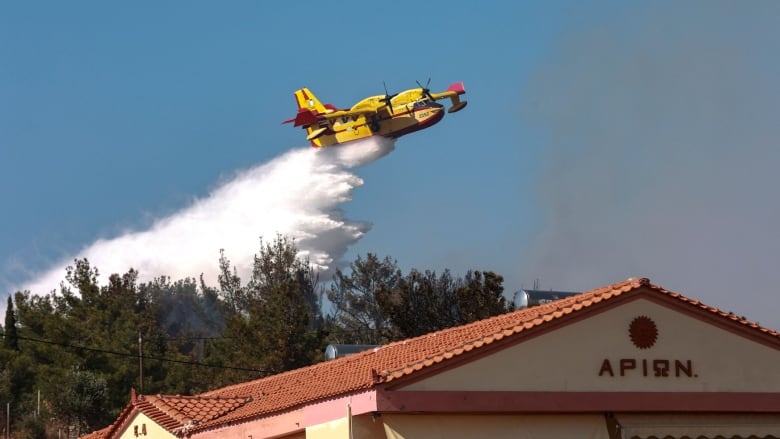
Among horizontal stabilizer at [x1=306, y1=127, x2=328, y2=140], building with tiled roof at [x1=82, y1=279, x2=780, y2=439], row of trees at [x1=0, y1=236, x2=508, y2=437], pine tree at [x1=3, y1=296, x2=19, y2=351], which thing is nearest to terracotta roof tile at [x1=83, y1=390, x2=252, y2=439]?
building with tiled roof at [x1=82, y1=279, x2=780, y2=439]

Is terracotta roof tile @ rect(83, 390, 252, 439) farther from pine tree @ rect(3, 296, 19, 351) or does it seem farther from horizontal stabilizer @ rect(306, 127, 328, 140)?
horizontal stabilizer @ rect(306, 127, 328, 140)

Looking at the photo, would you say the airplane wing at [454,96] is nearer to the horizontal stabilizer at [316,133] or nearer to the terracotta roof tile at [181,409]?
the horizontal stabilizer at [316,133]

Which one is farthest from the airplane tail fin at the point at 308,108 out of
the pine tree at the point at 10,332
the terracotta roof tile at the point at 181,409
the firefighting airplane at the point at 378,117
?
the terracotta roof tile at the point at 181,409

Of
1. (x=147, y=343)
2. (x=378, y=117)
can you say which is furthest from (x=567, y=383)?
(x=378, y=117)

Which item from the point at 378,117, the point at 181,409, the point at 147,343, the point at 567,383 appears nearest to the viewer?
the point at 567,383

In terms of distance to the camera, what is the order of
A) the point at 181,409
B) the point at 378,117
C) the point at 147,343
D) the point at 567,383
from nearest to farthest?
the point at 567,383, the point at 181,409, the point at 147,343, the point at 378,117

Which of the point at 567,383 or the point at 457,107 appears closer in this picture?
the point at 567,383

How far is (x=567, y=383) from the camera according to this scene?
24.9 m

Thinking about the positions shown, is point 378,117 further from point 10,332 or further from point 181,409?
point 181,409

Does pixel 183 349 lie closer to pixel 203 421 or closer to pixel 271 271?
pixel 271 271

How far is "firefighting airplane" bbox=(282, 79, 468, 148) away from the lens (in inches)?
4166

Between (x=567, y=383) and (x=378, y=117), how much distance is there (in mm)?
83541

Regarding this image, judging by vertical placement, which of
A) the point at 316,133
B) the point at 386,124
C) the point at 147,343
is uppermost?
the point at 316,133

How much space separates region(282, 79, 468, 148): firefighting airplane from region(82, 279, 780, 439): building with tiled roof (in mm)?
78455
